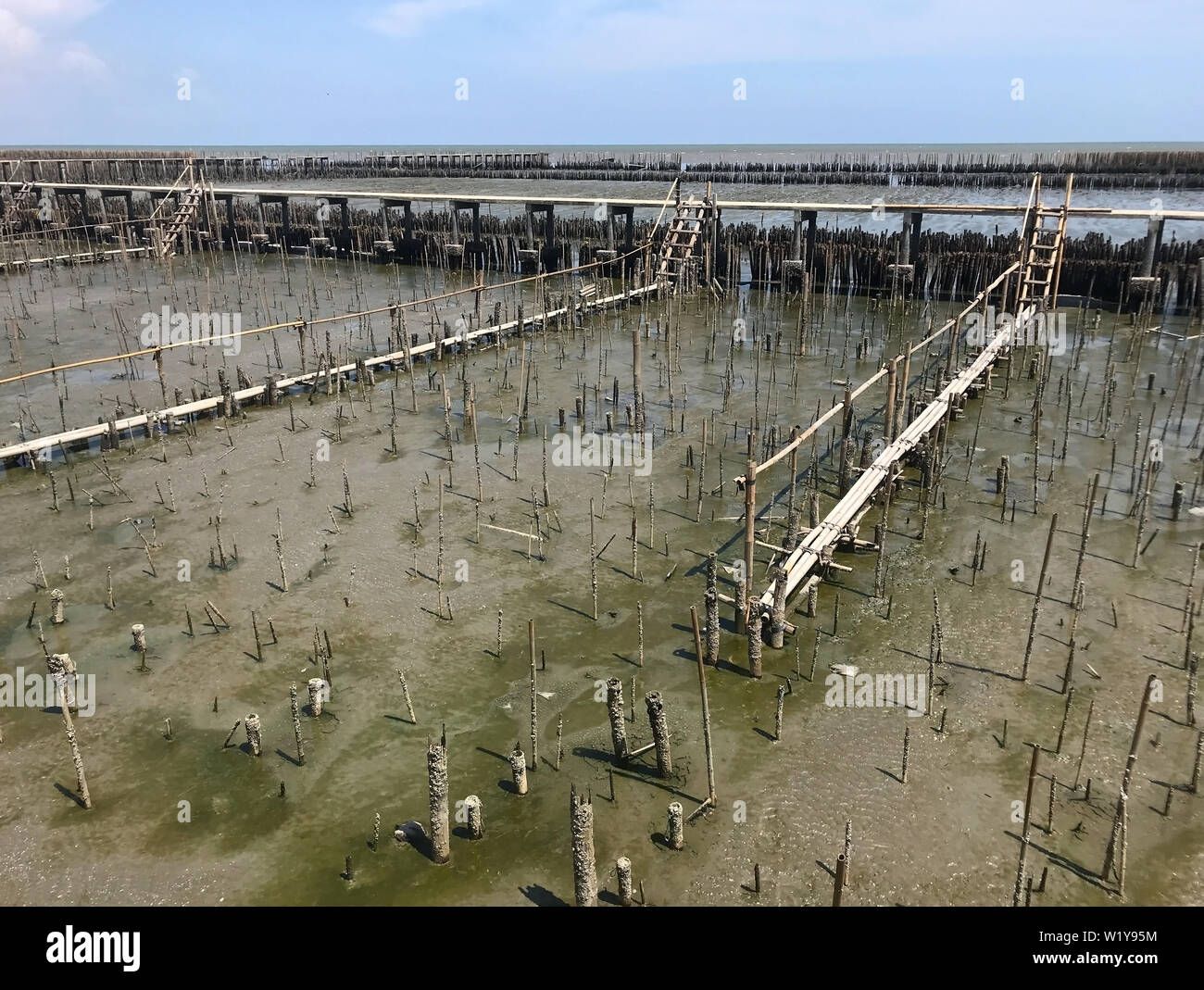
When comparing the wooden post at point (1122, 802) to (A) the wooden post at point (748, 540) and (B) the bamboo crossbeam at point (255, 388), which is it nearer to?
(A) the wooden post at point (748, 540)

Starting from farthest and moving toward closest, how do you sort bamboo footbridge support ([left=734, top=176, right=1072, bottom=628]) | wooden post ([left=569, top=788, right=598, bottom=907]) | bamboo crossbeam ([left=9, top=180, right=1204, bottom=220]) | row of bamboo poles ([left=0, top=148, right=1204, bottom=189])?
row of bamboo poles ([left=0, top=148, right=1204, bottom=189]) → bamboo crossbeam ([left=9, top=180, right=1204, bottom=220]) → bamboo footbridge support ([left=734, top=176, right=1072, bottom=628]) → wooden post ([left=569, top=788, right=598, bottom=907])

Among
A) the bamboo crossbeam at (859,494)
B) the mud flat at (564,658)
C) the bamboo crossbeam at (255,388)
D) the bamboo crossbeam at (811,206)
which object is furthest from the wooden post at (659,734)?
the bamboo crossbeam at (811,206)

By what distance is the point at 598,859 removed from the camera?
691cm

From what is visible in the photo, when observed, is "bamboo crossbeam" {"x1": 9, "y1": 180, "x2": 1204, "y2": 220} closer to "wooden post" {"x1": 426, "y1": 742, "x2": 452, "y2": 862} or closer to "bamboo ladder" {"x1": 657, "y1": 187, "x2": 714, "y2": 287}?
"bamboo ladder" {"x1": 657, "y1": 187, "x2": 714, "y2": 287}
